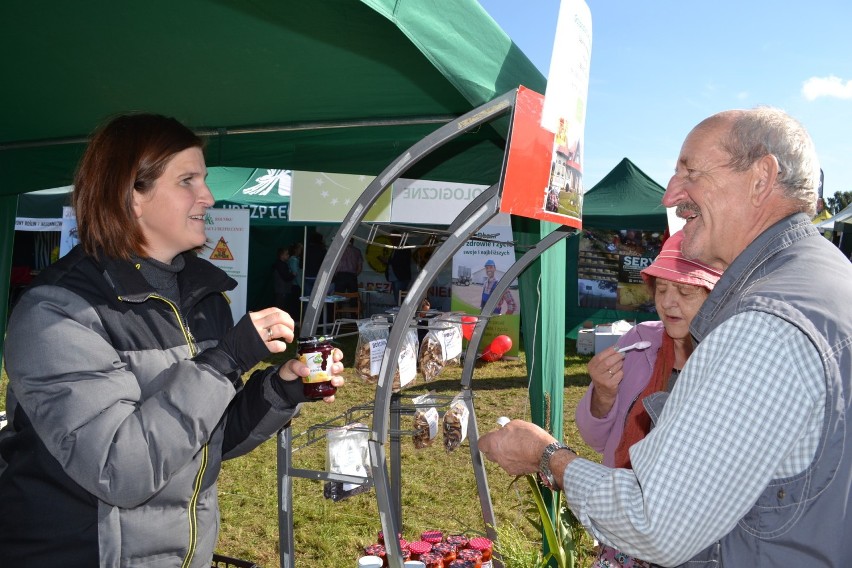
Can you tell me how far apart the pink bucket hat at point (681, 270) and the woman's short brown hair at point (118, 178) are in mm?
1583

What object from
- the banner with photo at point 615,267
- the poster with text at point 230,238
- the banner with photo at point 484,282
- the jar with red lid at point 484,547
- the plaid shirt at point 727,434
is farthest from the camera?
the banner with photo at point 615,267

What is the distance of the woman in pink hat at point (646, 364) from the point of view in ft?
7.39

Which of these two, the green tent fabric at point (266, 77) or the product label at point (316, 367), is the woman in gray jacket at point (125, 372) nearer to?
the product label at point (316, 367)

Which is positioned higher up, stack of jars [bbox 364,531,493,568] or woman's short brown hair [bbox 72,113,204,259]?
woman's short brown hair [bbox 72,113,204,259]

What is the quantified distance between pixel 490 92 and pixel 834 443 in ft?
4.19

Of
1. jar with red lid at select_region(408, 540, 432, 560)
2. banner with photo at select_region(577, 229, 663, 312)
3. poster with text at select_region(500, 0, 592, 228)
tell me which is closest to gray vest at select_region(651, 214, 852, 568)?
poster with text at select_region(500, 0, 592, 228)

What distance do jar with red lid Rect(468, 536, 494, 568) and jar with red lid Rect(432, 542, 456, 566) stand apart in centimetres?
10

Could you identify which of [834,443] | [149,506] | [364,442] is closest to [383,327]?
[364,442]

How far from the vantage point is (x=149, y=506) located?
1433 mm

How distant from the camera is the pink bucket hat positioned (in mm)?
2236

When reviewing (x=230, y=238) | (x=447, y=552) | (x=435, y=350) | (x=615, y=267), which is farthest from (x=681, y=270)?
(x=615, y=267)

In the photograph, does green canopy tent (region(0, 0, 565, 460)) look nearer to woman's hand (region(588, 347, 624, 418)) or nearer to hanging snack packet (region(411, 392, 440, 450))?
woman's hand (region(588, 347, 624, 418))

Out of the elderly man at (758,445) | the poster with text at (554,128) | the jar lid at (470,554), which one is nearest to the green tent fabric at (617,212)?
the jar lid at (470,554)

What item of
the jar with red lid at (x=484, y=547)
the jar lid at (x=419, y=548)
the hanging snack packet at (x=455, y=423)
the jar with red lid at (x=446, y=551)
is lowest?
the jar with red lid at (x=484, y=547)
